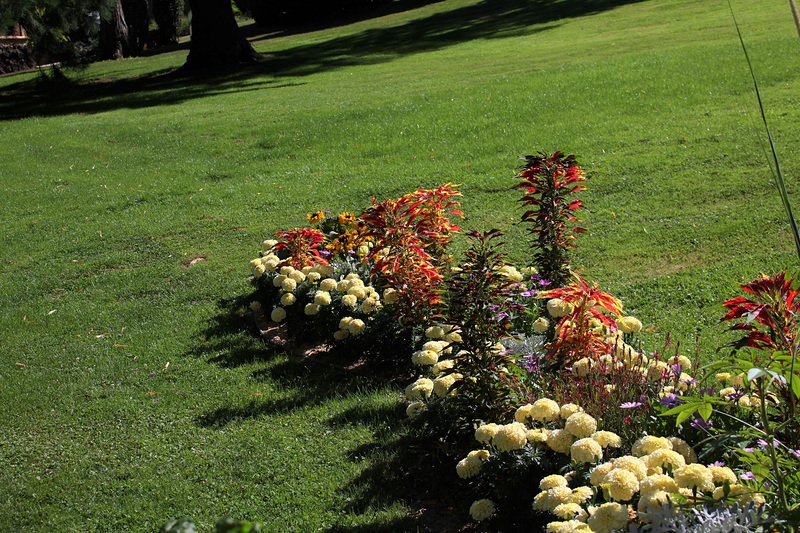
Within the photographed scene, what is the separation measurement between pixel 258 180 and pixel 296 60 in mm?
13062

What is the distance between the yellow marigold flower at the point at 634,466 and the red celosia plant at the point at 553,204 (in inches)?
96.4

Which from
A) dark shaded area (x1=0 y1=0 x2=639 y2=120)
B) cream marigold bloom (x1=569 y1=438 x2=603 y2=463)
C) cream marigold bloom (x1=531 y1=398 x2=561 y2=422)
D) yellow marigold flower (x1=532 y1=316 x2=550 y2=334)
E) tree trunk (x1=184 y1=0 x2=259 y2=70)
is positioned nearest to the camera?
cream marigold bloom (x1=569 y1=438 x2=603 y2=463)

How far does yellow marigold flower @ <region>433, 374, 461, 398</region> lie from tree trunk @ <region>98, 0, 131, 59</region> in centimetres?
2759

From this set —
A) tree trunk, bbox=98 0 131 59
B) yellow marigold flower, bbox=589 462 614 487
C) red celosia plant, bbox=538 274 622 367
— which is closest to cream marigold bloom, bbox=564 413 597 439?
yellow marigold flower, bbox=589 462 614 487

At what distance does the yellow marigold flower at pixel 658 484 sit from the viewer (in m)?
2.22

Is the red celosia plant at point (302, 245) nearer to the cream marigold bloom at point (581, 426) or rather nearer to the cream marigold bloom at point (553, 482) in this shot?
the cream marigold bloom at point (581, 426)

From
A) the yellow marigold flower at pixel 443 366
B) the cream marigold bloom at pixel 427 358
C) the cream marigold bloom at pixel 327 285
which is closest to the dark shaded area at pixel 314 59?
the cream marigold bloom at pixel 327 285

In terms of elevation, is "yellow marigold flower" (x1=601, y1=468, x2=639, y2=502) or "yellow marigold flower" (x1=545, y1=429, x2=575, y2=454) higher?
"yellow marigold flower" (x1=601, y1=468, x2=639, y2=502)

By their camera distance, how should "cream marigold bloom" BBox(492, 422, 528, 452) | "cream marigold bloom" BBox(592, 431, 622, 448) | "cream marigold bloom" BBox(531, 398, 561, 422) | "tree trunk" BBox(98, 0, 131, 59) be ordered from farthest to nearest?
"tree trunk" BBox(98, 0, 131, 59), "cream marigold bloom" BBox(531, 398, 561, 422), "cream marigold bloom" BBox(492, 422, 528, 452), "cream marigold bloom" BBox(592, 431, 622, 448)

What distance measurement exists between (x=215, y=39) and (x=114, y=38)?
9.90 meters

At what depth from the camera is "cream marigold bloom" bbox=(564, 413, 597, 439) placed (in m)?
2.71

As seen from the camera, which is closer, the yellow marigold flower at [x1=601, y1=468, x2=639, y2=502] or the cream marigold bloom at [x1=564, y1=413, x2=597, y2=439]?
the yellow marigold flower at [x1=601, y1=468, x2=639, y2=502]

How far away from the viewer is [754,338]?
2.89m

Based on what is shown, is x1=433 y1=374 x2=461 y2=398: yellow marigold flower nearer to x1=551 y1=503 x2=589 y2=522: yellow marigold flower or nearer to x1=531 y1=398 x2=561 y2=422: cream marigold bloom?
x1=531 y1=398 x2=561 y2=422: cream marigold bloom
